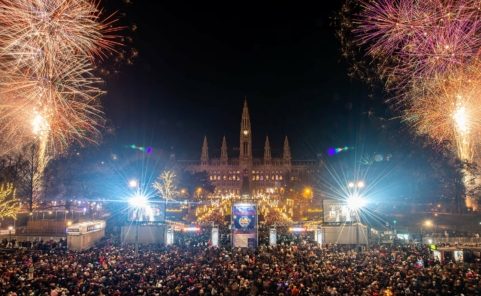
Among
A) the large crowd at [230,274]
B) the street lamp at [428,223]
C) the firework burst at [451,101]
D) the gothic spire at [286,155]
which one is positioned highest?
the gothic spire at [286,155]

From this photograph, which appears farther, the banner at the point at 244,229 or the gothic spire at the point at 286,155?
the gothic spire at the point at 286,155

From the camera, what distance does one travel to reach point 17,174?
33.3m

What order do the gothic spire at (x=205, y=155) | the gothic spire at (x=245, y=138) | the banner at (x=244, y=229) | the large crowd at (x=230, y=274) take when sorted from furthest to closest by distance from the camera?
1. the gothic spire at (x=245, y=138)
2. the gothic spire at (x=205, y=155)
3. the banner at (x=244, y=229)
4. the large crowd at (x=230, y=274)

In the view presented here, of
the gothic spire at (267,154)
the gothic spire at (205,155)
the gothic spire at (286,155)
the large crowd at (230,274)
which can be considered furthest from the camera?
the gothic spire at (267,154)

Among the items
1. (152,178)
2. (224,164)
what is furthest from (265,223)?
(224,164)

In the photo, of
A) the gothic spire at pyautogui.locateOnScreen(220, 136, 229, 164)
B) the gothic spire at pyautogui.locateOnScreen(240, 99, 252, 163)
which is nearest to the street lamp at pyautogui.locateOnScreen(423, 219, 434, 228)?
the gothic spire at pyautogui.locateOnScreen(240, 99, 252, 163)

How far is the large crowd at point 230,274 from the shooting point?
474 inches

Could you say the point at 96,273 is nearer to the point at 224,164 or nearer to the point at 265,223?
the point at 265,223

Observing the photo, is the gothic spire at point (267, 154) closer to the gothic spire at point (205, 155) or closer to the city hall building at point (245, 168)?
the city hall building at point (245, 168)

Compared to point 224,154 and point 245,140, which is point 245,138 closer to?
point 245,140

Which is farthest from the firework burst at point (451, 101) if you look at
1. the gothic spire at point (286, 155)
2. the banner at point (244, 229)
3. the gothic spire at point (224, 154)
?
the gothic spire at point (224, 154)

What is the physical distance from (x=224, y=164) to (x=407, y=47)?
106 metres

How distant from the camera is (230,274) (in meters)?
14.1

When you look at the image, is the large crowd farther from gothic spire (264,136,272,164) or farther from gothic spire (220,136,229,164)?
gothic spire (220,136,229,164)
